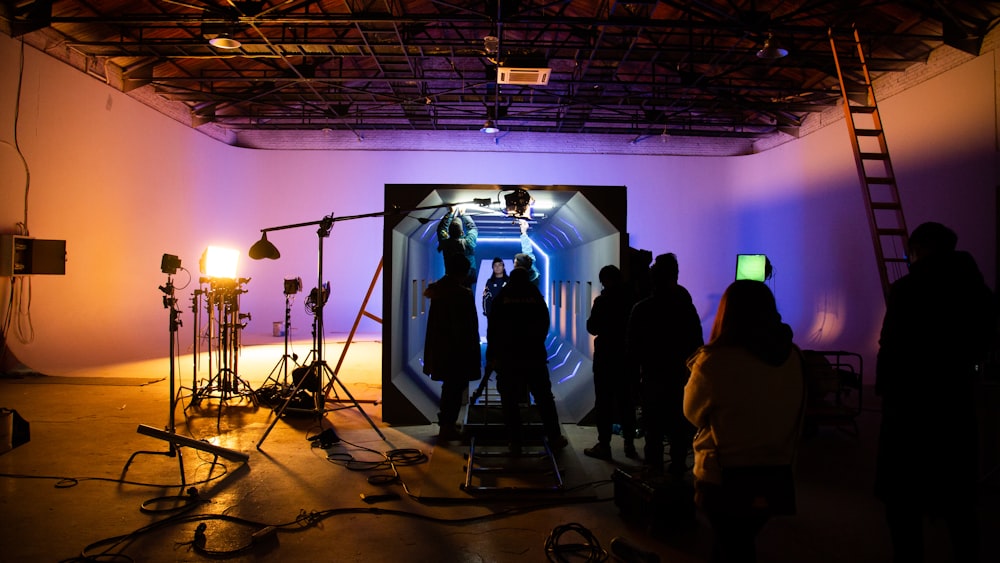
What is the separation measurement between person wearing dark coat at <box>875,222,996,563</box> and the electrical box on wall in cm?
1103

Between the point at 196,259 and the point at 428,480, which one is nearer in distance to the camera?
the point at 428,480

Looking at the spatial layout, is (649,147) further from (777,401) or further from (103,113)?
(777,401)

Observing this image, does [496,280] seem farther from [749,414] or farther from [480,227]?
[749,414]

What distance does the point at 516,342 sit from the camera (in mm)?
4988

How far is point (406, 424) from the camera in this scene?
20.4 feet

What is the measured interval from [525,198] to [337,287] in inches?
445

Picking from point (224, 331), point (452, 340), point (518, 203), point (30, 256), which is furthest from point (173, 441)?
point (30, 256)

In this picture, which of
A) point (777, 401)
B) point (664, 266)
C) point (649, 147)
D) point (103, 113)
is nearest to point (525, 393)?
point (664, 266)

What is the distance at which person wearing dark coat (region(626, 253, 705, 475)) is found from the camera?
415 centimetres

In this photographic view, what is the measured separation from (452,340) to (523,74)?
625cm

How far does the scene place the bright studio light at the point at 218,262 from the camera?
279 inches

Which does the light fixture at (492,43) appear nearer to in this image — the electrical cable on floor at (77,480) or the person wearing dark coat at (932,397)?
the electrical cable on floor at (77,480)

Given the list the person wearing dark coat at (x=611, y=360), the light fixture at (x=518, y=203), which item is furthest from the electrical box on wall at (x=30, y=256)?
the person wearing dark coat at (x=611, y=360)

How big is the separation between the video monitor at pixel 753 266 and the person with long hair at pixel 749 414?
33.3ft
